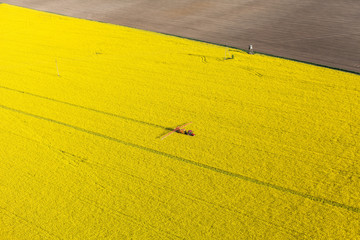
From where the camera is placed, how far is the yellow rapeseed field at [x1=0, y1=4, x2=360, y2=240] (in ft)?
28.5

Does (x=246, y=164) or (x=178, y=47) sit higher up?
(x=178, y=47)

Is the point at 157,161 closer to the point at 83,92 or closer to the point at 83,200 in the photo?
the point at 83,200

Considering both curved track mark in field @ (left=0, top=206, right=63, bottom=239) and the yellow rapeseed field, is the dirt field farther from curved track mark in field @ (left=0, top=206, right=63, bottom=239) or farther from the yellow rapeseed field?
curved track mark in field @ (left=0, top=206, right=63, bottom=239)

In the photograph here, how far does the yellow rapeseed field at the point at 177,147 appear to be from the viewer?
8.67m

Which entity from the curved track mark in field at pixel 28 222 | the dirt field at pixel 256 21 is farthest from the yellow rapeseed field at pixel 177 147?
the dirt field at pixel 256 21

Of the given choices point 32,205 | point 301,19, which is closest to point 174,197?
point 32,205

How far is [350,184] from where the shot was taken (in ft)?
31.3

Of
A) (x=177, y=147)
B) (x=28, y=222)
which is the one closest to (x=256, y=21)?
(x=177, y=147)

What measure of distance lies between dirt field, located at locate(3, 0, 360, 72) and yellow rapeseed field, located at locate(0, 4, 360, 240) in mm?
1957

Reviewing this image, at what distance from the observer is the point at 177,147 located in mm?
11359

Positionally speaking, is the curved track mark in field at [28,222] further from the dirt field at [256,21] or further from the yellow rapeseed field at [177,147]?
the dirt field at [256,21]

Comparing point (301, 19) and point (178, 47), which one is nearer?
point (178, 47)

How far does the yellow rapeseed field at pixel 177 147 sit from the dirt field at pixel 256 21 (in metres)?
1.96

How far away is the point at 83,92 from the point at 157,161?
19.7 feet
